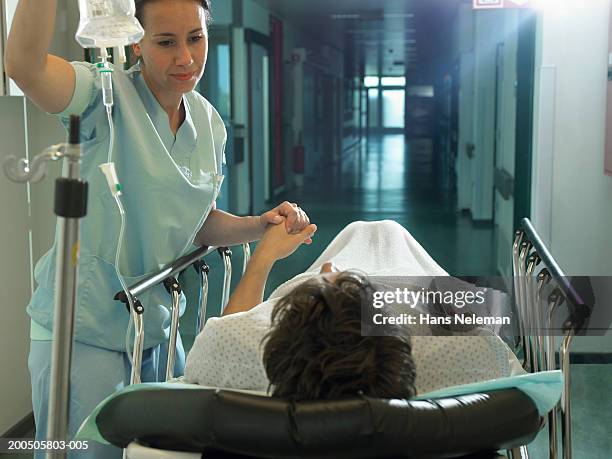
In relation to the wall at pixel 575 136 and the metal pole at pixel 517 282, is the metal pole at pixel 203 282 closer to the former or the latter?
the metal pole at pixel 517 282

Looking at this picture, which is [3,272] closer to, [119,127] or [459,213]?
[119,127]

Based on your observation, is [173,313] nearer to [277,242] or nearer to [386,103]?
[277,242]

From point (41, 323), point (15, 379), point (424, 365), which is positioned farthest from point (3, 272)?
point (424, 365)

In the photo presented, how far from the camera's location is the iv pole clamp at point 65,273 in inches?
38.6

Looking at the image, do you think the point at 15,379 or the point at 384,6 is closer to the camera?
the point at 15,379

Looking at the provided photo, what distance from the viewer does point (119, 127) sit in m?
1.67

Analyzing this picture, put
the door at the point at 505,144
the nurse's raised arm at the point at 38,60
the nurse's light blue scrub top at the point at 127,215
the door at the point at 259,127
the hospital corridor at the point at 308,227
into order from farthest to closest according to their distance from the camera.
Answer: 1. the door at the point at 259,127
2. the door at the point at 505,144
3. the nurse's light blue scrub top at the point at 127,215
4. the nurse's raised arm at the point at 38,60
5. the hospital corridor at the point at 308,227

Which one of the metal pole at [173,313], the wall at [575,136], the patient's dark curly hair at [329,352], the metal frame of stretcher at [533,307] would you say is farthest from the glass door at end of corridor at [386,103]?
the patient's dark curly hair at [329,352]

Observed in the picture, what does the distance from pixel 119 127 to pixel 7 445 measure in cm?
146

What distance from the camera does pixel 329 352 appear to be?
3.62ft

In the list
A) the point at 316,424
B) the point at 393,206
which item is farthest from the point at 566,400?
the point at 393,206

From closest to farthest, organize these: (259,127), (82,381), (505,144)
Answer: (82,381) < (505,144) < (259,127)

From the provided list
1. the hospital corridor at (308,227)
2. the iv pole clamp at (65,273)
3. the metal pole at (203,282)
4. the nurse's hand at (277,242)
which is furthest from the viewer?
the metal pole at (203,282)

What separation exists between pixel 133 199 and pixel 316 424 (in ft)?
2.66
